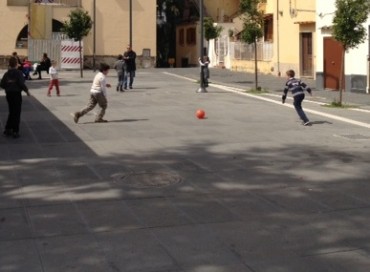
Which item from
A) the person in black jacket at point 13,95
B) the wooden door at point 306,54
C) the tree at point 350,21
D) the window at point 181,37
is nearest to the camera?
the person in black jacket at point 13,95

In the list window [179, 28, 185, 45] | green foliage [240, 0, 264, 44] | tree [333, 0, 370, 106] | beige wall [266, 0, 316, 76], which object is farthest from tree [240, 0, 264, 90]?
window [179, 28, 185, 45]

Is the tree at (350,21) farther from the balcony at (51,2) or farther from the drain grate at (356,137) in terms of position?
the balcony at (51,2)

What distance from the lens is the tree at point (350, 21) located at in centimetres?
1931

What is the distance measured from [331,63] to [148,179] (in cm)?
1889

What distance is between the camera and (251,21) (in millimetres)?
27438

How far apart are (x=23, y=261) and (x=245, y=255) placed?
1.88 m

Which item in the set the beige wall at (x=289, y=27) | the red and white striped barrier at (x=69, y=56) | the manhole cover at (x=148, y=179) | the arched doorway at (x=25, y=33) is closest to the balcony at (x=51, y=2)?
the arched doorway at (x=25, y=33)

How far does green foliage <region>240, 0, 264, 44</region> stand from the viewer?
88.6ft

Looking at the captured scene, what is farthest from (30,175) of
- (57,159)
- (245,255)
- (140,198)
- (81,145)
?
(245,255)

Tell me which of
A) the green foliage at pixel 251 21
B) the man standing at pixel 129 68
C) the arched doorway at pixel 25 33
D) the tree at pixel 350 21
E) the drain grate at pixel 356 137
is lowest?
the drain grate at pixel 356 137

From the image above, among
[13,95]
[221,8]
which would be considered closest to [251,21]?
[13,95]

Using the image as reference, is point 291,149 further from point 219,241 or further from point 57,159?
point 219,241

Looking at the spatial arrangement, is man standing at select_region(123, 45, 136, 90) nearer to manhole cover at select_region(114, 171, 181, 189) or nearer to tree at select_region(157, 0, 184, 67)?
manhole cover at select_region(114, 171, 181, 189)

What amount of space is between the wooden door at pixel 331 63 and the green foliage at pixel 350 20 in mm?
6271
